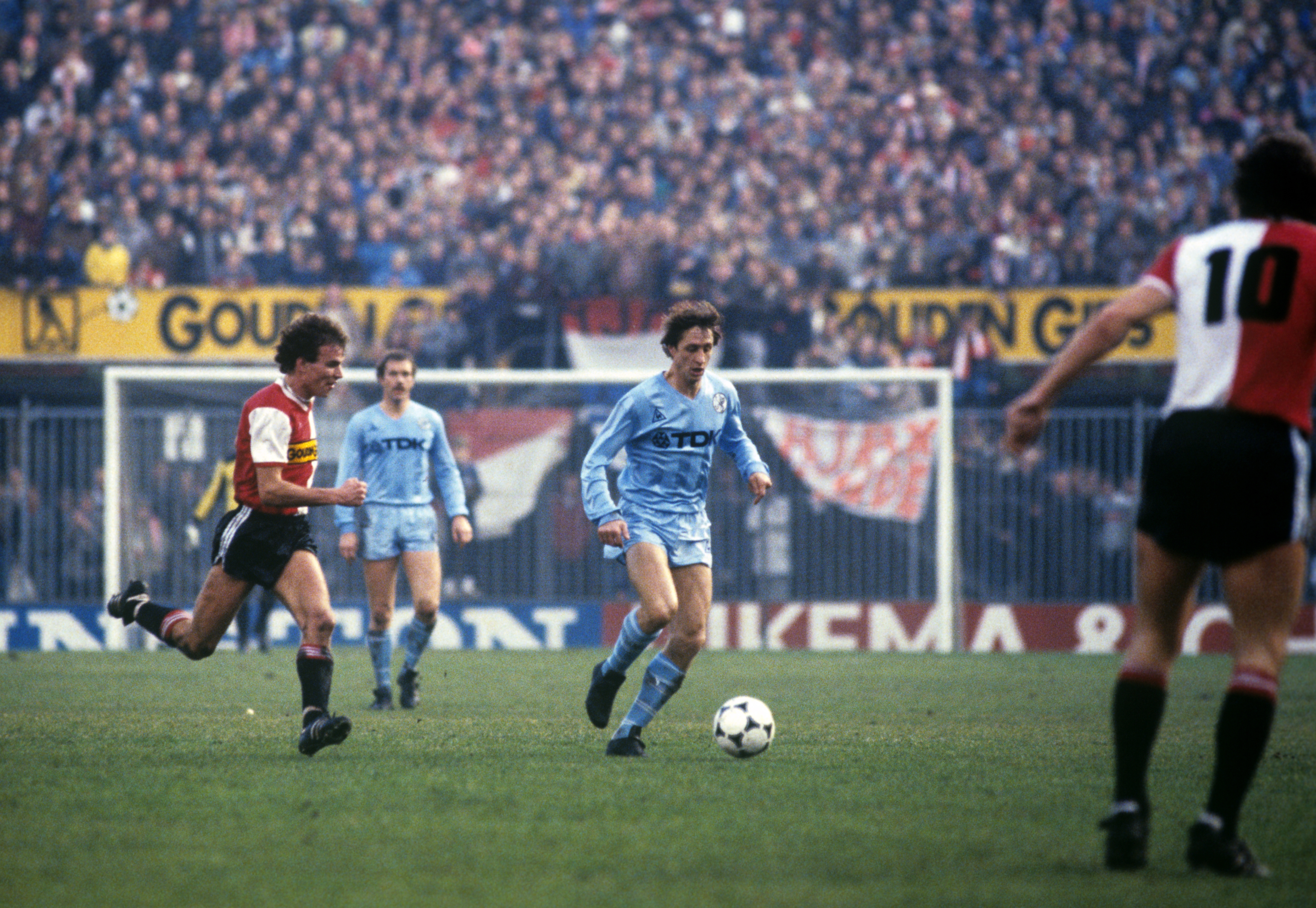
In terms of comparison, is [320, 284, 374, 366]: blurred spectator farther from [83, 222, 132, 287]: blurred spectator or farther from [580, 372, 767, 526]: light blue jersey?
[580, 372, 767, 526]: light blue jersey

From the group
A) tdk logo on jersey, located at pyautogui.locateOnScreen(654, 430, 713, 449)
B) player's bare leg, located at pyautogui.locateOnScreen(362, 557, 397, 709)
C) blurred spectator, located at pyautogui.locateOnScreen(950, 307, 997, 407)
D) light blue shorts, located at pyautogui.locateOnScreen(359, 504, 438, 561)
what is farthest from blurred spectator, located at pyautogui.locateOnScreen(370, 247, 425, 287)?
tdk logo on jersey, located at pyautogui.locateOnScreen(654, 430, 713, 449)

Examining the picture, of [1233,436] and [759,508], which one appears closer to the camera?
[1233,436]

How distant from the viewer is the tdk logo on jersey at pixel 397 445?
38.0 feet

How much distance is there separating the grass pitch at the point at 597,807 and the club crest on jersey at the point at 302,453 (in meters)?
1.45

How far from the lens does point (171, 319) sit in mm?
20516

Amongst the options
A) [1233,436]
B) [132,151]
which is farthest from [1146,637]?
[132,151]

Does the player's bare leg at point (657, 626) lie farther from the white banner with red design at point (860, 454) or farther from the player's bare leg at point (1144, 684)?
the white banner with red design at point (860, 454)

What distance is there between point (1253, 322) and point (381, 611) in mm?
7665

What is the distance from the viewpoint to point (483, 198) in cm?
2209

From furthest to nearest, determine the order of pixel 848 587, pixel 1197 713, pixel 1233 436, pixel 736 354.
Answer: pixel 736 354 → pixel 848 587 → pixel 1197 713 → pixel 1233 436

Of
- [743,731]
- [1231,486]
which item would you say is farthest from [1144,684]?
[743,731]

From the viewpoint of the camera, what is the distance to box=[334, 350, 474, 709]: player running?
11.4 metres

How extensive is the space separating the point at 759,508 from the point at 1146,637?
13583 millimetres

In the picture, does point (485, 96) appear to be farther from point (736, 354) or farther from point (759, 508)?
point (759, 508)
